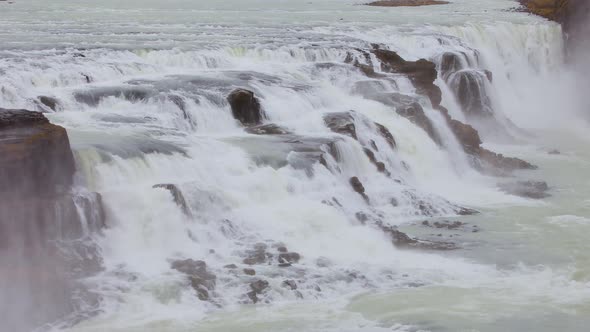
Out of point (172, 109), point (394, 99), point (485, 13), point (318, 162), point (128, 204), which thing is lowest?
point (128, 204)

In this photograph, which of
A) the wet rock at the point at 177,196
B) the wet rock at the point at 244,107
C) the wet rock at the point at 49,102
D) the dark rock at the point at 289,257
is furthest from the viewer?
the wet rock at the point at 244,107

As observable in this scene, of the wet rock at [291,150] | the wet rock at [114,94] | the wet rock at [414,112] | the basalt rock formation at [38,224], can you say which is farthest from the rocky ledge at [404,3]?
the basalt rock formation at [38,224]

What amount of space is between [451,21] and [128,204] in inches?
980

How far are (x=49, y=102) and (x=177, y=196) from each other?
5130mm

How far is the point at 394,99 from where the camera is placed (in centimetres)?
2338

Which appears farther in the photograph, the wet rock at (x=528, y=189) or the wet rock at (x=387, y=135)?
the wet rock at (x=387, y=135)

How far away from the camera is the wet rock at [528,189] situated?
19906 mm

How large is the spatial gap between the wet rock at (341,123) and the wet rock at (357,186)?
1751 millimetres

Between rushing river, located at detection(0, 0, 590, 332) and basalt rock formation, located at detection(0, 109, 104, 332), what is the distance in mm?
338

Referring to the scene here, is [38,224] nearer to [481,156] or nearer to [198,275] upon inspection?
[198,275]

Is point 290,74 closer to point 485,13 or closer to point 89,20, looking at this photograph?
point 89,20

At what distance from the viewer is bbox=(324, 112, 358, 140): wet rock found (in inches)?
785

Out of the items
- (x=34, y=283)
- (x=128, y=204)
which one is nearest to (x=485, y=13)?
(x=128, y=204)

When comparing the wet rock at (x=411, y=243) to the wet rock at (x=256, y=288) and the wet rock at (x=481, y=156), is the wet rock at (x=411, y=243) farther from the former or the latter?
the wet rock at (x=481, y=156)
